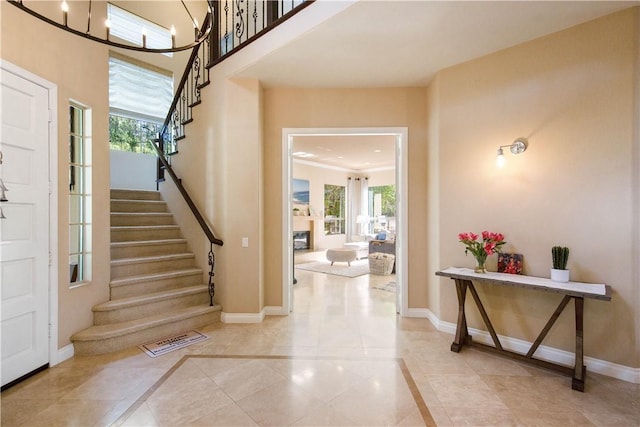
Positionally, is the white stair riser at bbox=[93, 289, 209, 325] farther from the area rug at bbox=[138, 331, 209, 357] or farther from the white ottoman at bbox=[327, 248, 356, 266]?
the white ottoman at bbox=[327, 248, 356, 266]

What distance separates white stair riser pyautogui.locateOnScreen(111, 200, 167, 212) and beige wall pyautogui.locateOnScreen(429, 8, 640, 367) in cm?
433

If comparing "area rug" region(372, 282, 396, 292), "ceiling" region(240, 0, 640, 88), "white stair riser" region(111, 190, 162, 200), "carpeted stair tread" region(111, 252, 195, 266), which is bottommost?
"area rug" region(372, 282, 396, 292)

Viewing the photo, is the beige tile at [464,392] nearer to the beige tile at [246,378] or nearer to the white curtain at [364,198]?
the beige tile at [246,378]

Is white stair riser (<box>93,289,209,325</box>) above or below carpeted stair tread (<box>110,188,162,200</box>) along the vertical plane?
below

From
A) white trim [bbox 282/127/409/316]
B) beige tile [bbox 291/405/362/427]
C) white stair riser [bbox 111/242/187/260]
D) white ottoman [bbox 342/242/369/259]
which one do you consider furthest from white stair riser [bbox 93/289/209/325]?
white ottoman [bbox 342/242/369/259]

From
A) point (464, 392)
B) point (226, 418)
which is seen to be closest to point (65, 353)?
point (226, 418)

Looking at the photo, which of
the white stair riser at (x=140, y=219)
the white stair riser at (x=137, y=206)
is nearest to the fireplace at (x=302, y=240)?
the white stair riser at (x=137, y=206)

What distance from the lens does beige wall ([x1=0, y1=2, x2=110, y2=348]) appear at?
2439 millimetres

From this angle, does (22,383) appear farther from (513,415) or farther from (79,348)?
(513,415)

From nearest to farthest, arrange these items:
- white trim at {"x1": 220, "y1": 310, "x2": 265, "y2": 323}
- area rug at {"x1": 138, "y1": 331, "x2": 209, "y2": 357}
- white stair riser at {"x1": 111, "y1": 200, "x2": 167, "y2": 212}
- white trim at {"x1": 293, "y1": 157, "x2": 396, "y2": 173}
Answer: area rug at {"x1": 138, "y1": 331, "x2": 209, "y2": 357}, white trim at {"x1": 220, "y1": 310, "x2": 265, "y2": 323}, white stair riser at {"x1": 111, "y1": 200, "x2": 167, "y2": 212}, white trim at {"x1": 293, "y1": 157, "x2": 396, "y2": 173}

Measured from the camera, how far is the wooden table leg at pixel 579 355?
2316mm

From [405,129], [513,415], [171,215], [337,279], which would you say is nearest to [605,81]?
[405,129]

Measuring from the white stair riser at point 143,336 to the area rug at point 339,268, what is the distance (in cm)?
339

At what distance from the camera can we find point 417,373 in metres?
2.56
